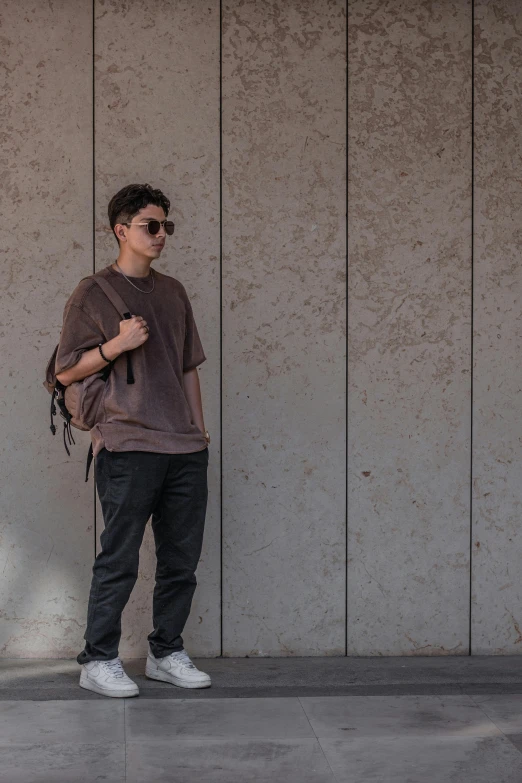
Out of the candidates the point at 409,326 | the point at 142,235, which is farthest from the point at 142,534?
the point at 409,326

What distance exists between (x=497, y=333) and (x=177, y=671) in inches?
87.6

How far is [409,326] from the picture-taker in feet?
17.3

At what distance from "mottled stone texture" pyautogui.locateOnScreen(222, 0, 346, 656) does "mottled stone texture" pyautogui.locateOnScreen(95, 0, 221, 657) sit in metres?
0.09

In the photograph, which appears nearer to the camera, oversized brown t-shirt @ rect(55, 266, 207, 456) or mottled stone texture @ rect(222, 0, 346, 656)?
oversized brown t-shirt @ rect(55, 266, 207, 456)

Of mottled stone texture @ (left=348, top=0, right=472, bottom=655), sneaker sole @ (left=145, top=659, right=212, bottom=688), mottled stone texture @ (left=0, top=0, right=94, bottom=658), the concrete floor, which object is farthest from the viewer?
mottled stone texture @ (left=348, top=0, right=472, bottom=655)

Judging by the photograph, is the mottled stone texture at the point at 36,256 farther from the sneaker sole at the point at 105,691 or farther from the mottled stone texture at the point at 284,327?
the mottled stone texture at the point at 284,327

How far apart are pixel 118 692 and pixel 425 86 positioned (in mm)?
3157

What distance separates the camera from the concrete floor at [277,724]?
12.1 ft

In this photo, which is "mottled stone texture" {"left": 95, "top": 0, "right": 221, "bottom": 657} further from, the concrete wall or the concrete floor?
the concrete floor

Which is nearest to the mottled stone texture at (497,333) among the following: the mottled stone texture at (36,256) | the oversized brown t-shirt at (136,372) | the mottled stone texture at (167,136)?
the mottled stone texture at (167,136)

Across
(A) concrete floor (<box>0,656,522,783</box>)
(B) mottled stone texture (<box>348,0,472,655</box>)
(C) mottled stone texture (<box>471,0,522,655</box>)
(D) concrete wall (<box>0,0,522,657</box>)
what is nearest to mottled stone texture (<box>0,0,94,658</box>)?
(D) concrete wall (<box>0,0,522,657</box>)

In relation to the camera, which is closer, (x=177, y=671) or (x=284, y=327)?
(x=177, y=671)

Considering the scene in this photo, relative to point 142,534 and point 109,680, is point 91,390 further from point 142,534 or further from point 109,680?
point 109,680

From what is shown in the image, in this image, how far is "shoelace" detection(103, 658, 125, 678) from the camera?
4566 mm
